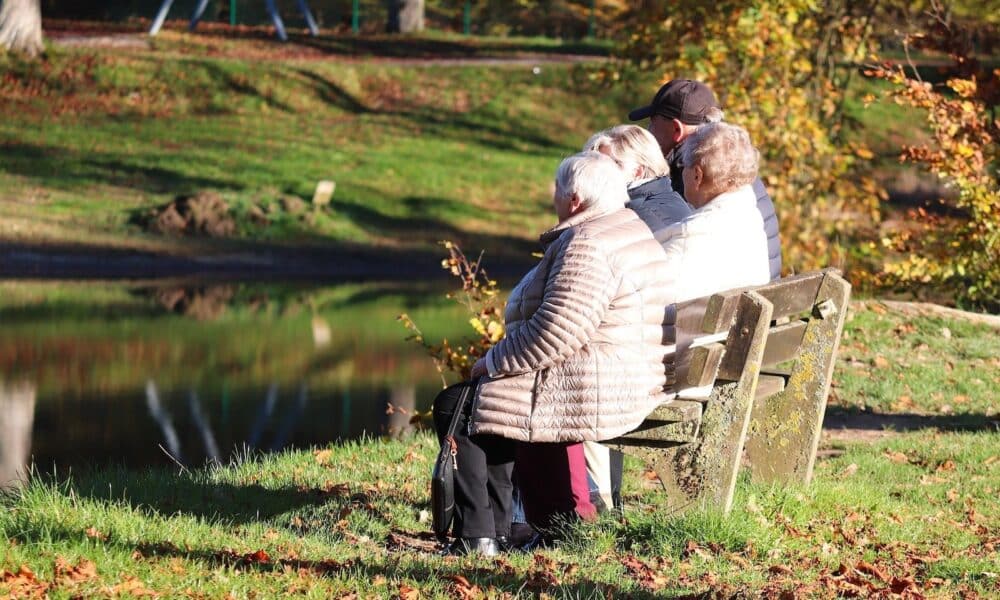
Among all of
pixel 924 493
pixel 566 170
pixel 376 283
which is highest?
pixel 566 170

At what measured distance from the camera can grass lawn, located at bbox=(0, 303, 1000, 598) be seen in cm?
461

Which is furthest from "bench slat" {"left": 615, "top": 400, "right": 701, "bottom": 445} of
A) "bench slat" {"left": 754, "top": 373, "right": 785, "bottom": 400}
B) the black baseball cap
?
the black baseball cap

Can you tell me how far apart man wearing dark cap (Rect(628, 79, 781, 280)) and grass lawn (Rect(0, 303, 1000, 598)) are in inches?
46.4

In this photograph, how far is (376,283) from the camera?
1883 cm

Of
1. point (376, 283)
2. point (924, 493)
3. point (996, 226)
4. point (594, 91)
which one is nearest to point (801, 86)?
point (996, 226)

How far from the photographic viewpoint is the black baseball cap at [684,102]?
6441mm

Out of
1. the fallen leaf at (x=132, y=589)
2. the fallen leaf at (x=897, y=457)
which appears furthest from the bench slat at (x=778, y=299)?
the fallen leaf at (x=132, y=589)

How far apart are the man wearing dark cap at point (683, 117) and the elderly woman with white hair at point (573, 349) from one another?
1133 mm

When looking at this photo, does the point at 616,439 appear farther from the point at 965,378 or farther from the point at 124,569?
the point at 965,378

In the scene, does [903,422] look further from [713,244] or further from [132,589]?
[132,589]

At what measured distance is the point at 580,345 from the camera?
5156mm

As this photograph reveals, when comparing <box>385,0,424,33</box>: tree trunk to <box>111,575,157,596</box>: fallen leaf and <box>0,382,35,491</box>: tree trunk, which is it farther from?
<box>111,575,157,596</box>: fallen leaf

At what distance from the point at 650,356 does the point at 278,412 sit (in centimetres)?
560

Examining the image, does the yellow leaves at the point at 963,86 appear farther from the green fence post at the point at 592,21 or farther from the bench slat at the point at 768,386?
the green fence post at the point at 592,21
